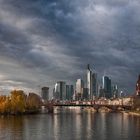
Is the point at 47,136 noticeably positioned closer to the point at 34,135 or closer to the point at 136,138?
the point at 34,135

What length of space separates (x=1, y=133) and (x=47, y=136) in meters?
14.9

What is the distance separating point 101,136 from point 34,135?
18.4m

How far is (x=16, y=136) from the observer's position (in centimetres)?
11081

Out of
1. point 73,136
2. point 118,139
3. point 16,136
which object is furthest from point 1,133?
point 118,139

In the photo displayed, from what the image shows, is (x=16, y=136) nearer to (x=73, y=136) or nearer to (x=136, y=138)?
(x=73, y=136)

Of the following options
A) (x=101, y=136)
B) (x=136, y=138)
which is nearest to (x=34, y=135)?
(x=101, y=136)

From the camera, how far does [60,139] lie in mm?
103750

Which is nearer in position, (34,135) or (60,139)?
(60,139)

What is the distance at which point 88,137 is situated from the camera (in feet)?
355

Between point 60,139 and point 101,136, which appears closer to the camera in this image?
point 60,139

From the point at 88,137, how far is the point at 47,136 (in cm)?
1140

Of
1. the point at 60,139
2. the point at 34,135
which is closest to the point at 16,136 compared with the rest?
the point at 34,135

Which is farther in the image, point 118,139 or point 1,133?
point 1,133

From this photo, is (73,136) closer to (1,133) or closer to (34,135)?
(34,135)
